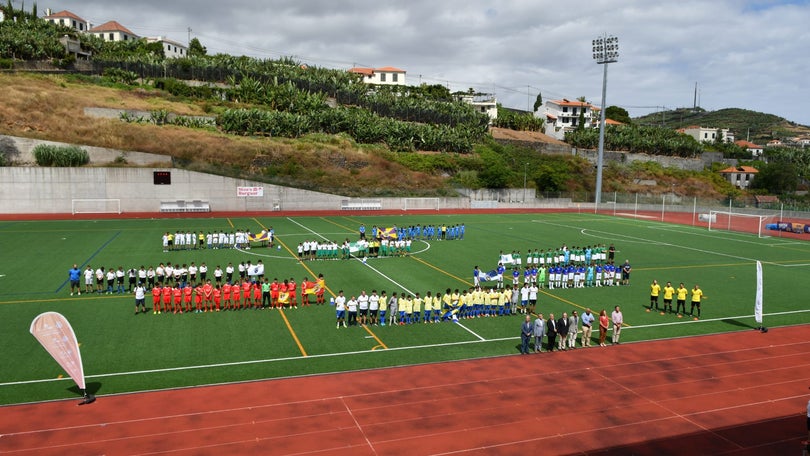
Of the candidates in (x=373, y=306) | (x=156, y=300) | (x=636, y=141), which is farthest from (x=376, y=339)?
(x=636, y=141)

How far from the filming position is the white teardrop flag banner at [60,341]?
1391 cm

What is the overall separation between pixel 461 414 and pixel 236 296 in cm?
1315

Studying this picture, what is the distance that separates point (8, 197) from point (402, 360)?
175 ft

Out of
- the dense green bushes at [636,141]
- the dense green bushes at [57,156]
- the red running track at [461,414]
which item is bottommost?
the red running track at [461,414]

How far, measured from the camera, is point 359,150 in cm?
8400

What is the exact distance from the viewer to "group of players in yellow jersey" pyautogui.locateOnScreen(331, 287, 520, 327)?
71.3ft

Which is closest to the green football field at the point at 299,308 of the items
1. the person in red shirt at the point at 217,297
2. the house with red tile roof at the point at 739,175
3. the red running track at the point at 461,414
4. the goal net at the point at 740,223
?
the person in red shirt at the point at 217,297

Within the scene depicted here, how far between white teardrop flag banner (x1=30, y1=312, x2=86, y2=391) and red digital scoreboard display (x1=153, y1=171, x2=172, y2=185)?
157ft

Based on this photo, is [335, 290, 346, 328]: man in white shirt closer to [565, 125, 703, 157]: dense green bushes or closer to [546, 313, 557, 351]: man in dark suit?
[546, 313, 557, 351]: man in dark suit

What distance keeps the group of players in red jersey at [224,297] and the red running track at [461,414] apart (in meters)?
8.29

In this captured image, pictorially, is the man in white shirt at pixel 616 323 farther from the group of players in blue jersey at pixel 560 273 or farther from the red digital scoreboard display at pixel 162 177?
the red digital scoreboard display at pixel 162 177

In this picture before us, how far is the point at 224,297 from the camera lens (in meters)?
23.6

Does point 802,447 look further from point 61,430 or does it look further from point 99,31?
point 99,31

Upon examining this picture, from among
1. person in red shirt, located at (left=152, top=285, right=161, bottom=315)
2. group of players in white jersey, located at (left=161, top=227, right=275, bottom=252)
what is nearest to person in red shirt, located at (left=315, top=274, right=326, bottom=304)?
person in red shirt, located at (left=152, top=285, right=161, bottom=315)
